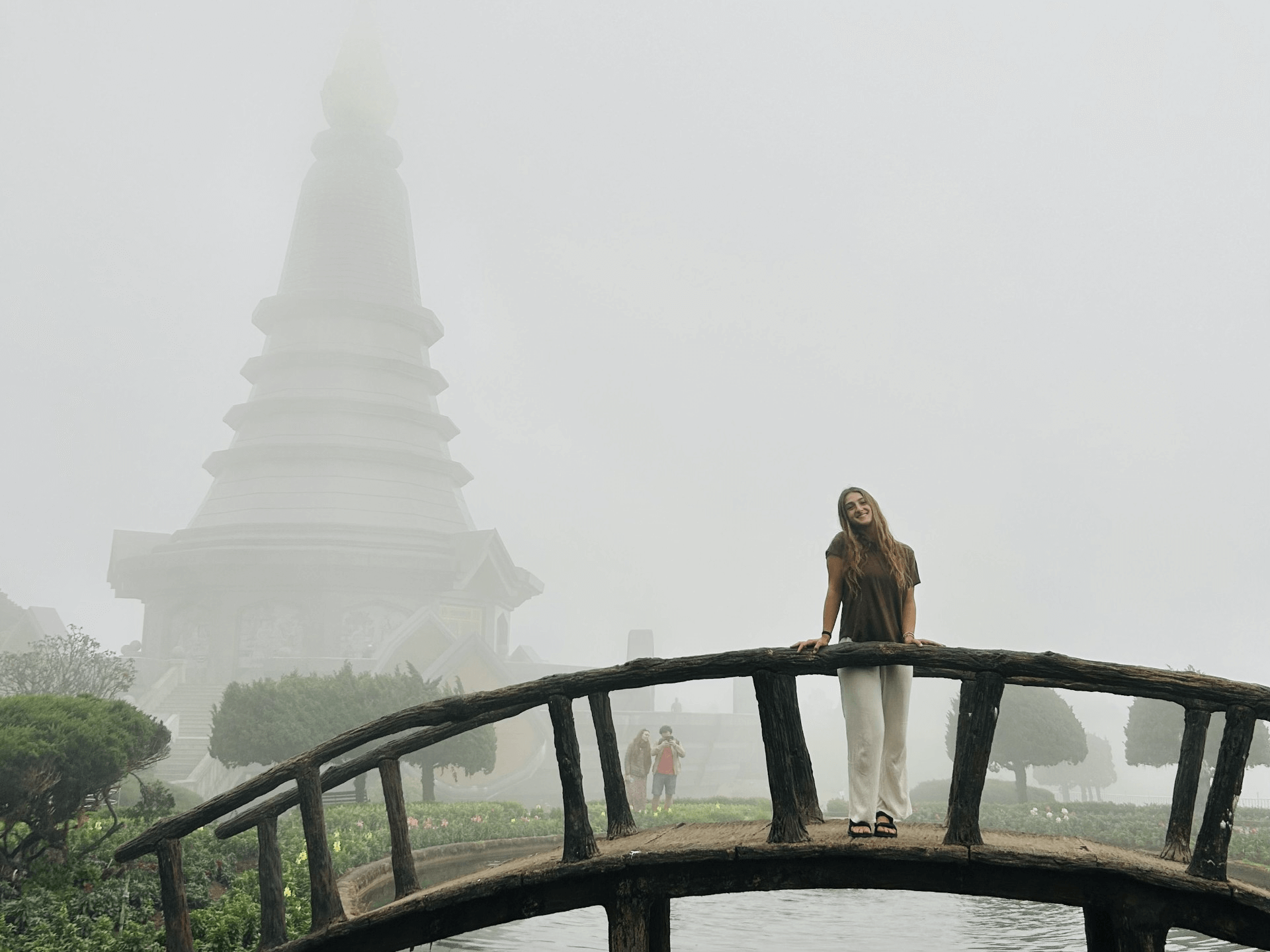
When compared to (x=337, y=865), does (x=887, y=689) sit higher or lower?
higher

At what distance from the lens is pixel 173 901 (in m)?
5.67

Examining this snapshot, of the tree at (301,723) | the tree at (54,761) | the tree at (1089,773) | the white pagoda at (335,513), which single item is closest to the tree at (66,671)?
the tree at (301,723)

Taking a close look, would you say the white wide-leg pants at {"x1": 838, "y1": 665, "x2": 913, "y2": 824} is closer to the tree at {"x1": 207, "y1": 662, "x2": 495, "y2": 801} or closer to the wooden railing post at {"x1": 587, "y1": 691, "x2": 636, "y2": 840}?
the wooden railing post at {"x1": 587, "y1": 691, "x2": 636, "y2": 840}

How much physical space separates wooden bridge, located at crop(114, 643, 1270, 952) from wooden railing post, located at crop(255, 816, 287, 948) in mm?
11

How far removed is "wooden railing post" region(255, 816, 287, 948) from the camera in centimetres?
548

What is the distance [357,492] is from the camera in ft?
148

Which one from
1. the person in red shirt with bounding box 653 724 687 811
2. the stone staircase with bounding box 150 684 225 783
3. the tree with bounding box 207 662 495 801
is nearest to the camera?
the person in red shirt with bounding box 653 724 687 811

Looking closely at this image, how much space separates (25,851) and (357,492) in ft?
122

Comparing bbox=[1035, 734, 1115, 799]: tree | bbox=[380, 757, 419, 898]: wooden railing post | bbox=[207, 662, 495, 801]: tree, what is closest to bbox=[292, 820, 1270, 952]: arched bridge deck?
bbox=[380, 757, 419, 898]: wooden railing post

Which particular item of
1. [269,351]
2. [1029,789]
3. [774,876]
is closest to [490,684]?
[1029,789]

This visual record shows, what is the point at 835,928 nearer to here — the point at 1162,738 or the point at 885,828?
the point at 885,828

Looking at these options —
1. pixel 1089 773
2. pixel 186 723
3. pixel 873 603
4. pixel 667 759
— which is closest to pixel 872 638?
pixel 873 603

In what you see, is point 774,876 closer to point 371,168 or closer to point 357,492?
point 357,492

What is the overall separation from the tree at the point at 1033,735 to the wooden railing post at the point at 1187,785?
63.1ft
